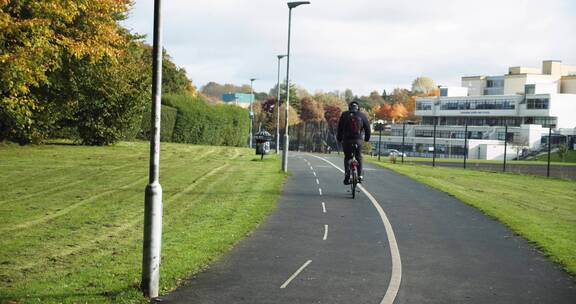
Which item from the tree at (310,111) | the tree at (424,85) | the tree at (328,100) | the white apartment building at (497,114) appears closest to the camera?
the white apartment building at (497,114)

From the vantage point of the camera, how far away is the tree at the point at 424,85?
6879 inches

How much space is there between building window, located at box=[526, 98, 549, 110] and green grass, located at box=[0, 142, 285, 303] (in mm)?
85755

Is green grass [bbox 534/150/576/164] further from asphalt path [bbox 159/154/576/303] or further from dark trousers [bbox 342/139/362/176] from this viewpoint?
asphalt path [bbox 159/154/576/303]

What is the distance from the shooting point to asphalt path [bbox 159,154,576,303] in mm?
7422

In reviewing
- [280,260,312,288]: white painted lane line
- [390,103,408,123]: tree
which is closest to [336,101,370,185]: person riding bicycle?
[280,260,312,288]: white painted lane line

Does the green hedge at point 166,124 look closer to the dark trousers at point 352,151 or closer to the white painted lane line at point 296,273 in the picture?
the dark trousers at point 352,151

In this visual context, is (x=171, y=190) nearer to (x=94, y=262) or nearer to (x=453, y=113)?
(x=94, y=262)

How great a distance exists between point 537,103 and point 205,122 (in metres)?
71.1

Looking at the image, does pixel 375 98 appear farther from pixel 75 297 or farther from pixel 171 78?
pixel 75 297

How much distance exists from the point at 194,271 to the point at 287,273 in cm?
128

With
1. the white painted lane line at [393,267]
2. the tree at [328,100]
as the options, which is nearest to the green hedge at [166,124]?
the white painted lane line at [393,267]

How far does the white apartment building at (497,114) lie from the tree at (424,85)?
3587cm

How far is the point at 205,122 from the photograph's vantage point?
1965 inches

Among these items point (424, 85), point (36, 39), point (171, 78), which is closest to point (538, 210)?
point (36, 39)
